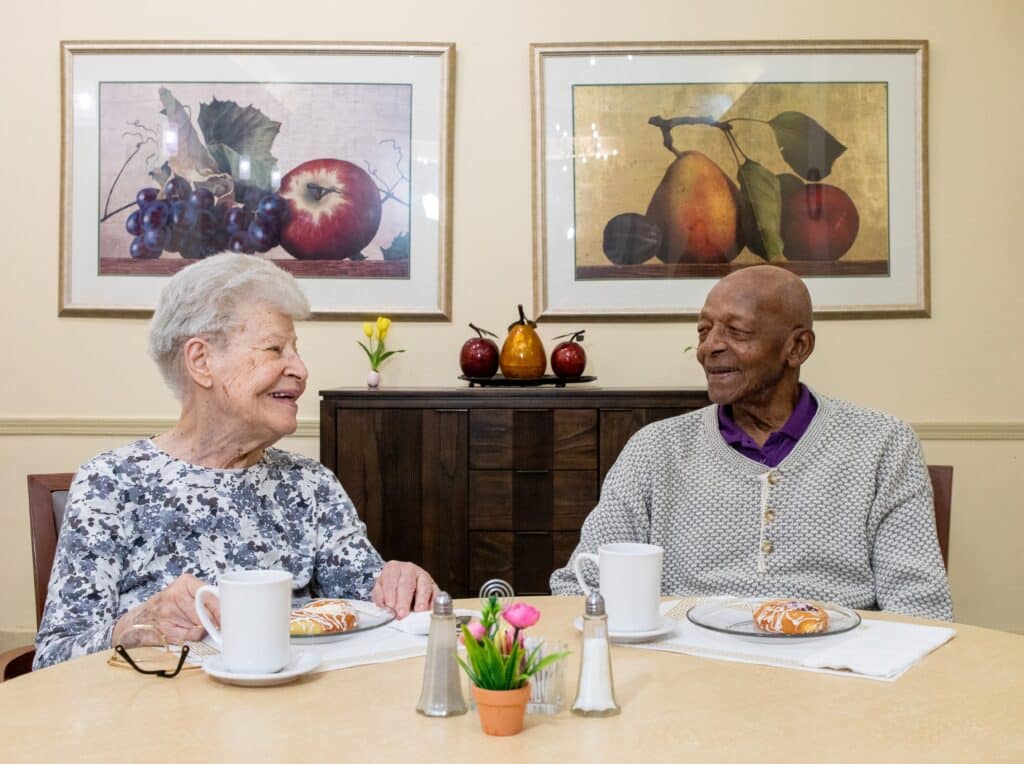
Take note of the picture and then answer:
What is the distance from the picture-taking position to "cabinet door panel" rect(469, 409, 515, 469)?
3684 millimetres

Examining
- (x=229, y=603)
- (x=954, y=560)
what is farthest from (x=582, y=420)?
(x=229, y=603)

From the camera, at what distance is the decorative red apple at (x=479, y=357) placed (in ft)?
12.9

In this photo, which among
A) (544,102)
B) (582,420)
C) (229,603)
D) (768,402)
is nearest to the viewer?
(229,603)

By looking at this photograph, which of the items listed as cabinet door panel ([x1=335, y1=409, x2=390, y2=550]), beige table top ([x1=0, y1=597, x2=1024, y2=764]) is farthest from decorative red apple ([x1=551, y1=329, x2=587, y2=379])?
beige table top ([x1=0, y1=597, x2=1024, y2=764])

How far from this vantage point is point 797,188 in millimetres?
4277

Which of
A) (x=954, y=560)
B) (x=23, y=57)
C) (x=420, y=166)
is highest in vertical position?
(x=23, y=57)

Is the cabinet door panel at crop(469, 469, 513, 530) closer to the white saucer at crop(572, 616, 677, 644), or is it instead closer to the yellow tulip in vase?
the yellow tulip in vase

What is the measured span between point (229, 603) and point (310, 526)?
29.1 inches

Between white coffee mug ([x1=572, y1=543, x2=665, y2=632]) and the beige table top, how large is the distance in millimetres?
78

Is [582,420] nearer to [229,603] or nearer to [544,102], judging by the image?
[544,102]

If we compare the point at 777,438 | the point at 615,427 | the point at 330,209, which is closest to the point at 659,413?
the point at 615,427

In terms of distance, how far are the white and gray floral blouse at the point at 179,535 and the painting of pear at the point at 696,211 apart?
2380 mm

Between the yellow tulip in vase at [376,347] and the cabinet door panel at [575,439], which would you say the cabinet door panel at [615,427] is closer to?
the cabinet door panel at [575,439]

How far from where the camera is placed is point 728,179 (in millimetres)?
4258
